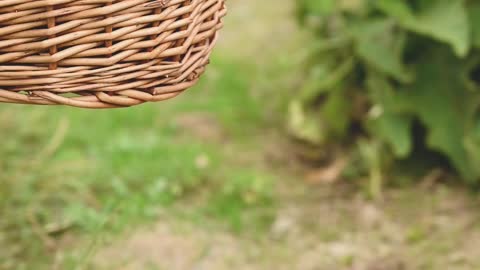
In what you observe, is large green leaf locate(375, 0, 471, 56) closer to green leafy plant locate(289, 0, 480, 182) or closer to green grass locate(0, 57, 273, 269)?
green leafy plant locate(289, 0, 480, 182)

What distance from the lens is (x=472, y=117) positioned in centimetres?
165

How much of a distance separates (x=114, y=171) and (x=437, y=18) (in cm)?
82

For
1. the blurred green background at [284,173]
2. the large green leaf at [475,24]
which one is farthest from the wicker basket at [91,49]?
the large green leaf at [475,24]

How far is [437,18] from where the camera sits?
1565 mm

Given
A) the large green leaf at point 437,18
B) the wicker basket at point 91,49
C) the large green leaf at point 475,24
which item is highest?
the wicker basket at point 91,49

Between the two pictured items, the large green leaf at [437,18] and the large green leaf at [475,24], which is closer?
the large green leaf at [437,18]

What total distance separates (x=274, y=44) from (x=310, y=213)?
94cm

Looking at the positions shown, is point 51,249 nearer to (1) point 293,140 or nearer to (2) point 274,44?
(1) point 293,140

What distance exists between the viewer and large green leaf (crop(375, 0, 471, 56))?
4.89 ft

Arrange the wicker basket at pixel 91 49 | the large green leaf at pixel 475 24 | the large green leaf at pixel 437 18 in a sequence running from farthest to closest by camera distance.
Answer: the large green leaf at pixel 475 24, the large green leaf at pixel 437 18, the wicker basket at pixel 91 49

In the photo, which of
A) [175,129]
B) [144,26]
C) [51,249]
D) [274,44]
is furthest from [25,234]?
[274,44]

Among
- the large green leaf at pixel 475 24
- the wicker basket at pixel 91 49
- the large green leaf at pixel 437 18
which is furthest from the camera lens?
the large green leaf at pixel 475 24

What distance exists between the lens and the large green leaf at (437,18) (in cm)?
149

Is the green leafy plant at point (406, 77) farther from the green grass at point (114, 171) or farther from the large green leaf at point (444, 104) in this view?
the green grass at point (114, 171)
